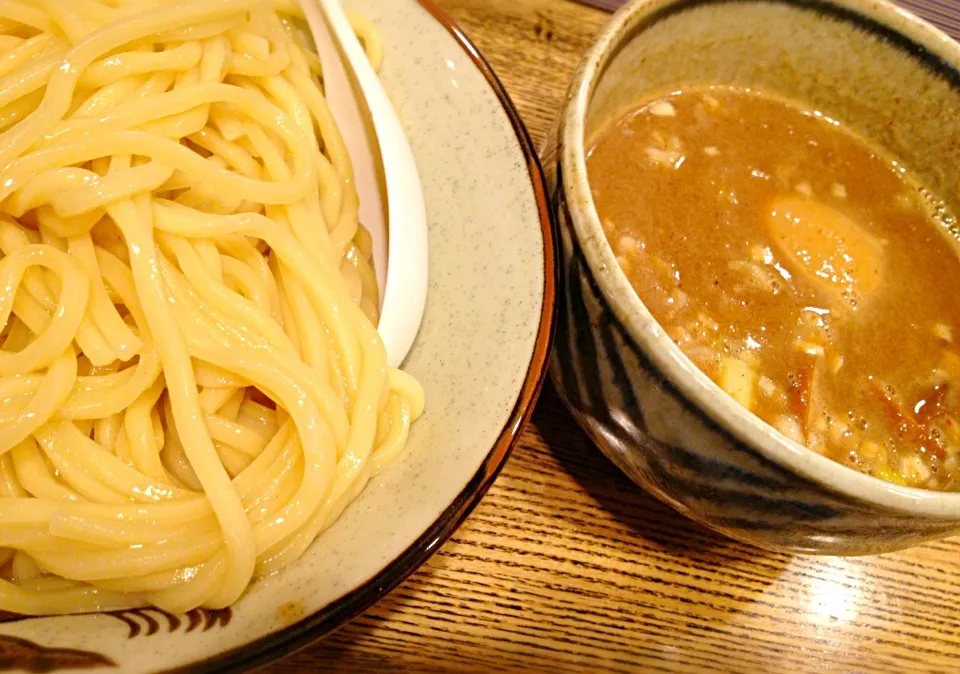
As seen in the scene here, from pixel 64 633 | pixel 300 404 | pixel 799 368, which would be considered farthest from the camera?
pixel 799 368

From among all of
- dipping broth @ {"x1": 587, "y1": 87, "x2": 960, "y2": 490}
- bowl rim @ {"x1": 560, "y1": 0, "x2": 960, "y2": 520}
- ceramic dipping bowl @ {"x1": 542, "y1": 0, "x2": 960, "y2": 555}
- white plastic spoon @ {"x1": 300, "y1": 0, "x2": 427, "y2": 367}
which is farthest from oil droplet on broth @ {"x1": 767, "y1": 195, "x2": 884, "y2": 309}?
white plastic spoon @ {"x1": 300, "y1": 0, "x2": 427, "y2": 367}

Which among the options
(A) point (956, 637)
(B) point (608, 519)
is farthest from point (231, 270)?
(A) point (956, 637)

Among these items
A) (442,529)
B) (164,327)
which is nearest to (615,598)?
(442,529)

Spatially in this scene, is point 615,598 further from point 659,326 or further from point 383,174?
point 383,174

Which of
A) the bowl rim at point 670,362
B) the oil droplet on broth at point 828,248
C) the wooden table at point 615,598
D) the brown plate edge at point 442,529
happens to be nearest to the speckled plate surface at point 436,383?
the brown plate edge at point 442,529

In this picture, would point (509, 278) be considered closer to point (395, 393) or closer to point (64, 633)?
point (395, 393)
